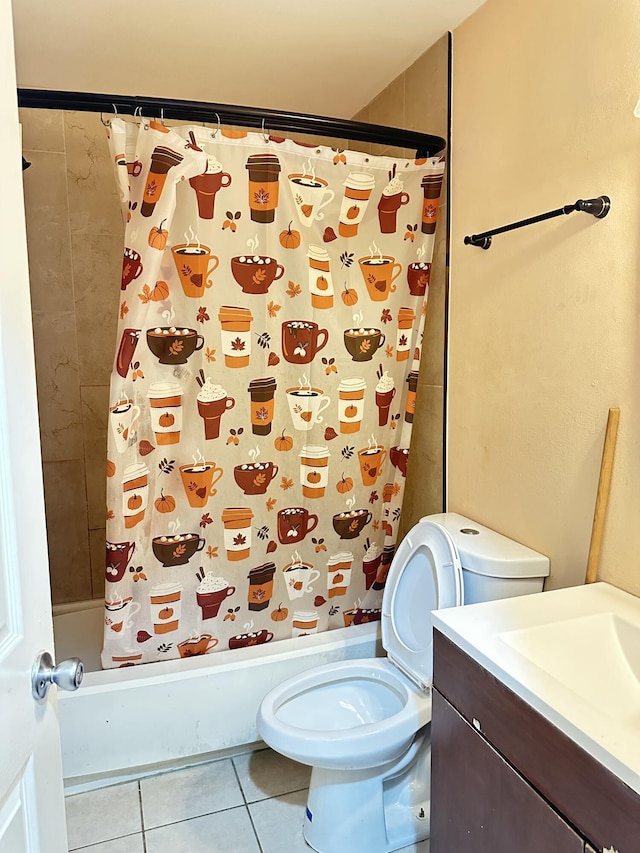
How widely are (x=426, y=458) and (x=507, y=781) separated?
123 centimetres

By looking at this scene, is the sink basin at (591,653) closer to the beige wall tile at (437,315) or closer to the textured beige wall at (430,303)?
the textured beige wall at (430,303)

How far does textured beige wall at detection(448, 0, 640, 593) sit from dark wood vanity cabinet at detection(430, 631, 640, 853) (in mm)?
472

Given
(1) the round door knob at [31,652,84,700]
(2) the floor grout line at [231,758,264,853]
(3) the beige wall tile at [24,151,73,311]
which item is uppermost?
(3) the beige wall tile at [24,151,73,311]

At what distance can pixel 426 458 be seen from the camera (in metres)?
2.19

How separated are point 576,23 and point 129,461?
1624 mm

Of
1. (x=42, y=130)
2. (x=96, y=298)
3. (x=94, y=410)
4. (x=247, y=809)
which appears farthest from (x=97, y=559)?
(x=42, y=130)

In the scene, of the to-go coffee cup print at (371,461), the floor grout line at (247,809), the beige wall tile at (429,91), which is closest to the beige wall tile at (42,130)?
the beige wall tile at (429,91)

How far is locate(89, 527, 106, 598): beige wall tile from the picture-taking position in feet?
8.93

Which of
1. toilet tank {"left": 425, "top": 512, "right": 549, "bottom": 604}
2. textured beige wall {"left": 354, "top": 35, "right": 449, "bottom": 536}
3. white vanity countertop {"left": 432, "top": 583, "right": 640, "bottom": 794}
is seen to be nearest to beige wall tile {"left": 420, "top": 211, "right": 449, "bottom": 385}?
textured beige wall {"left": 354, "top": 35, "right": 449, "bottom": 536}

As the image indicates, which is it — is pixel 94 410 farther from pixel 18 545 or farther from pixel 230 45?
pixel 18 545

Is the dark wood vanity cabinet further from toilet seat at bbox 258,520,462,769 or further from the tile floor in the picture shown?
the tile floor

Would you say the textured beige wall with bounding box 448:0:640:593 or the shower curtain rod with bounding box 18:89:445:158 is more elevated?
the shower curtain rod with bounding box 18:89:445:158

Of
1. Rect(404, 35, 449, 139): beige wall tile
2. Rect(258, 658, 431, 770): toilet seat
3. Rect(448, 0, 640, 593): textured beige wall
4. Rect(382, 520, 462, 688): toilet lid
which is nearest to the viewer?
Rect(448, 0, 640, 593): textured beige wall

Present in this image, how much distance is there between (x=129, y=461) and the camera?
1774mm
